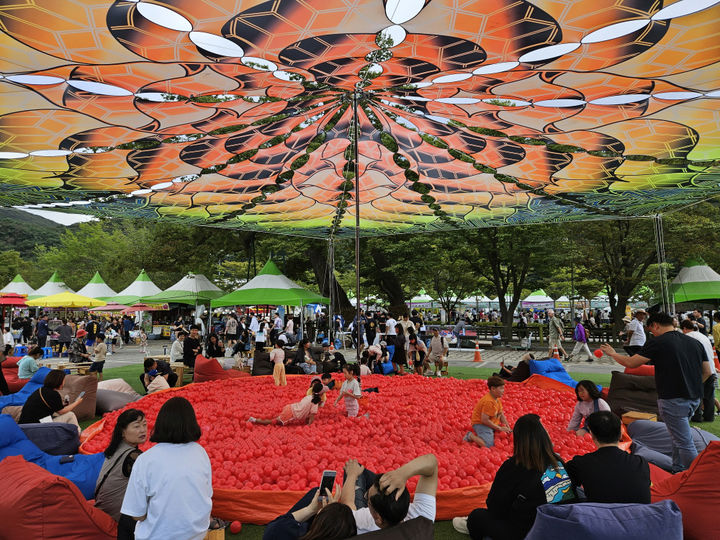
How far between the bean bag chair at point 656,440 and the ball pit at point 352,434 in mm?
680

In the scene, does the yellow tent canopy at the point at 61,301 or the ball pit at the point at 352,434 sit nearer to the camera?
the ball pit at the point at 352,434

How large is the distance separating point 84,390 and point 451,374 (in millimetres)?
9723

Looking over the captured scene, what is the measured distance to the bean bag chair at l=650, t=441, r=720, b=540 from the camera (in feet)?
11.7

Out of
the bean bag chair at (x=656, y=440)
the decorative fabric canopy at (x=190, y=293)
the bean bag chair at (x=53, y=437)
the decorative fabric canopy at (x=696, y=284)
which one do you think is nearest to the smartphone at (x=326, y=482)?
the bean bag chair at (x=656, y=440)

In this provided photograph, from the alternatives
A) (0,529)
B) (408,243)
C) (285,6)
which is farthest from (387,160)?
(408,243)

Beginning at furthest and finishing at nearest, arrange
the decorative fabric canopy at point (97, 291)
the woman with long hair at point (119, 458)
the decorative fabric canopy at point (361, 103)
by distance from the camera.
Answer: the decorative fabric canopy at point (97, 291)
the decorative fabric canopy at point (361, 103)
the woman with long hair at point (119, 458)

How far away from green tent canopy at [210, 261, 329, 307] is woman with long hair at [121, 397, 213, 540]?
42.2ft

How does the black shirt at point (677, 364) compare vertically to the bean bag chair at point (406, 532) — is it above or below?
above

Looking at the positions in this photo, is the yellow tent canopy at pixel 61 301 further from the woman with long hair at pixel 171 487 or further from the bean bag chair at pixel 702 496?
the bean bag chair at pixel 702 496

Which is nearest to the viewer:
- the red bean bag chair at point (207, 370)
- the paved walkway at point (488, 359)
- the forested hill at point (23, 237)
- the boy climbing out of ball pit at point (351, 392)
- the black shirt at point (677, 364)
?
the black shirt at point (677, 364)

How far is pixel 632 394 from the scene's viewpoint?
27.9 ft

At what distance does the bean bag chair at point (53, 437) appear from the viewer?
5.98m

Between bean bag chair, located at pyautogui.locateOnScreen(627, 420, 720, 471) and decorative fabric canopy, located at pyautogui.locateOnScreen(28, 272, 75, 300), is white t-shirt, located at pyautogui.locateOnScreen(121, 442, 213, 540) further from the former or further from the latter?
decorative fabric canopy, located at pyautogui.locateOnScreen(28, 272, 75, 300)

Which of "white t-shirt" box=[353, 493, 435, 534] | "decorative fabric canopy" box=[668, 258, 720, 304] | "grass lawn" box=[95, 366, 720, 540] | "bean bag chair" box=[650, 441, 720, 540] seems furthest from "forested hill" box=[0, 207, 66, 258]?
"bean bag chair" box=[650, 441, 720, 540]
